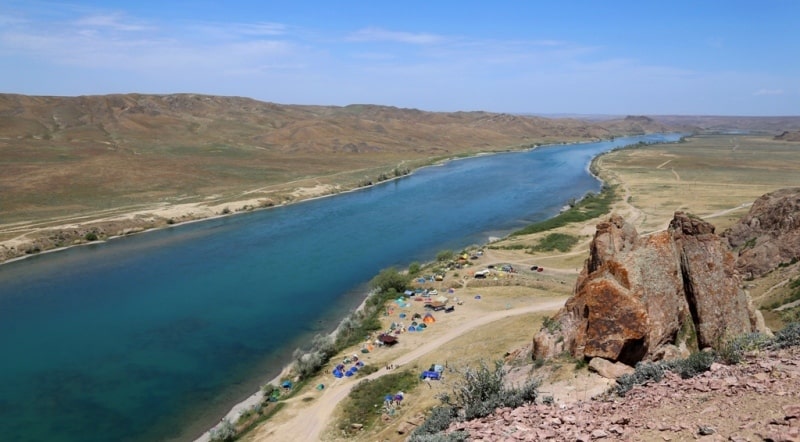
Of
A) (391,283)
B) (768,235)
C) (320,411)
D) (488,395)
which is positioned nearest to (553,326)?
(488,395)

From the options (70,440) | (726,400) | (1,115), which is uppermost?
(1,115)

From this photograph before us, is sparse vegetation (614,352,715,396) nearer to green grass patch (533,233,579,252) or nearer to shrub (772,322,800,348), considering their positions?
shrub (772,322,800,348)

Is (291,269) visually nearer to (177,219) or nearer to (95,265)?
(95,265)

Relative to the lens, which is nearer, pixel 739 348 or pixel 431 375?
pixel 739 348

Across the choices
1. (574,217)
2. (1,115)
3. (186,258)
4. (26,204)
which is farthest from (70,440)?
(1,115)

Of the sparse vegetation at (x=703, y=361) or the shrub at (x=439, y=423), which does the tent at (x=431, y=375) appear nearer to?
the shrub at (x=439, y=423)

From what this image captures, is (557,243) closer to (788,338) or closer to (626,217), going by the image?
(626,217)
